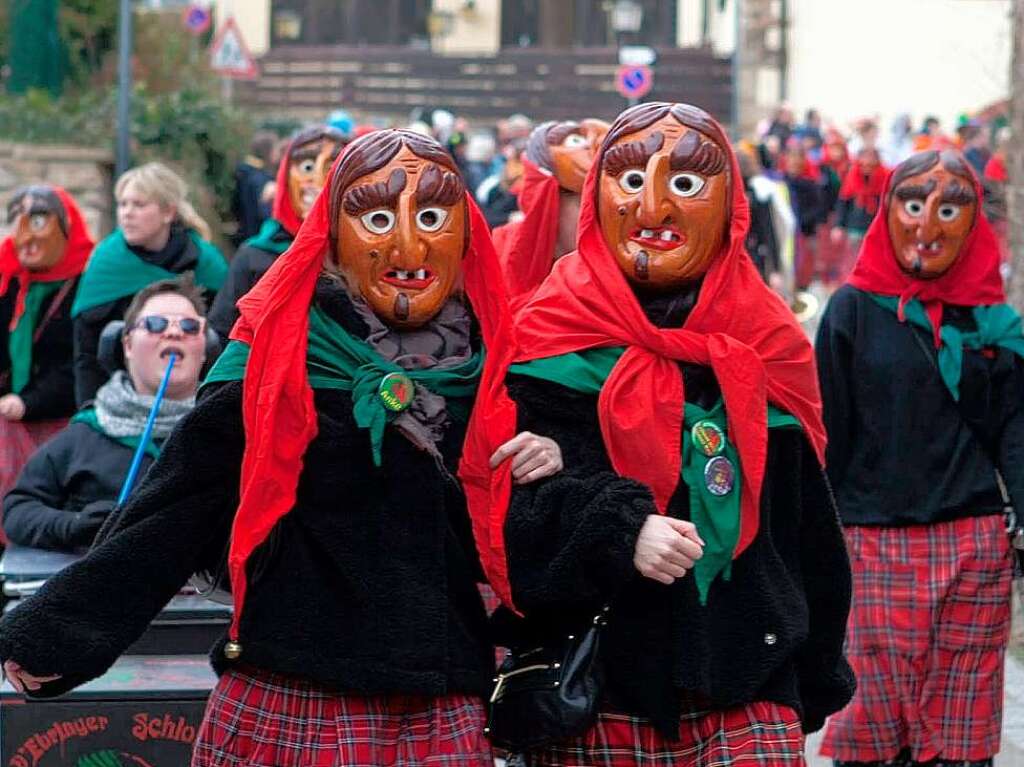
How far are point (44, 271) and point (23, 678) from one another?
14.4 ft

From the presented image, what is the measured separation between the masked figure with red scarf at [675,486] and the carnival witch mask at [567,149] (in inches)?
84.5

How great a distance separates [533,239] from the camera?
20.2 feet

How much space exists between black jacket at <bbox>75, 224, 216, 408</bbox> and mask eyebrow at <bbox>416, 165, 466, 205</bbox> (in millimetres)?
3164

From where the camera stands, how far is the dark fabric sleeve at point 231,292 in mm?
7230

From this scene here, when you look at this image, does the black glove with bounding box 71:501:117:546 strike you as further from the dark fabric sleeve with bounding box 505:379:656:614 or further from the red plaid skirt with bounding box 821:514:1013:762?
the red plaid skirt with bounding box 821:514:1013:762

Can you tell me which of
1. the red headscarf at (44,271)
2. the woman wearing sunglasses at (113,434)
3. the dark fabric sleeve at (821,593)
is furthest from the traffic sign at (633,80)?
the dark fabric sleeve at (821,593)

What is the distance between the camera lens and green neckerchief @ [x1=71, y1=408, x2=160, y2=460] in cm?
538

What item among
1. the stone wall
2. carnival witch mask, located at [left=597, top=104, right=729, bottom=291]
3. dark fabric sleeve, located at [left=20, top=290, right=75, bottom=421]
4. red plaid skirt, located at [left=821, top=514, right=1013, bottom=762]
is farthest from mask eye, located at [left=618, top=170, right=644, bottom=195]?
the stone wall

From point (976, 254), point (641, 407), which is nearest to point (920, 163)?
point (976, 254)

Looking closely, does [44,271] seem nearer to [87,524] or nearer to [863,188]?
[87,524]

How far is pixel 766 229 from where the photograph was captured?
13078mm

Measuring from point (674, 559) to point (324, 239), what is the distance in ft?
2.74

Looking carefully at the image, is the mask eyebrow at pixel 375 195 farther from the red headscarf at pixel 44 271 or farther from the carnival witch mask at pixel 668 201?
the red headscarf at pixel 44 271

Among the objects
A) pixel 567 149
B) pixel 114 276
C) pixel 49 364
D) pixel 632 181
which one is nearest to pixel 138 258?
pixel 114 276
